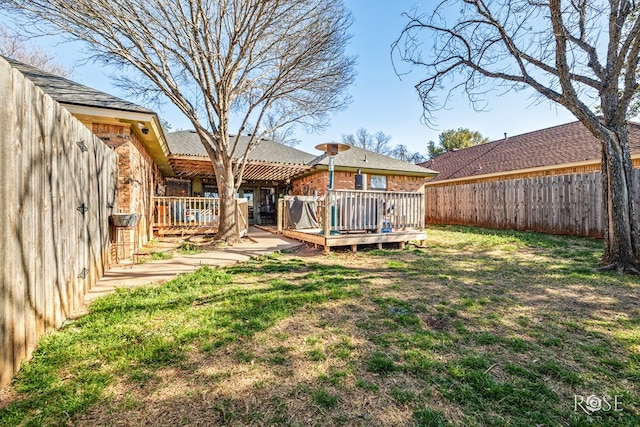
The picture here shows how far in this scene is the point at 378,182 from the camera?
13.4 meters

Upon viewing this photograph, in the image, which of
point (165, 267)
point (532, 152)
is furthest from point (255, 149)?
point (532, 152)

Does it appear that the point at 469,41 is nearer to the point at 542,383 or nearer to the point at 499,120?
the point at 499,120

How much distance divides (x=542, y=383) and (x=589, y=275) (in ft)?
12.2

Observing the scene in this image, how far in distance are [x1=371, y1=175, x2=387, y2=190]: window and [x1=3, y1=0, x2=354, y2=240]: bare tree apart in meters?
5.44

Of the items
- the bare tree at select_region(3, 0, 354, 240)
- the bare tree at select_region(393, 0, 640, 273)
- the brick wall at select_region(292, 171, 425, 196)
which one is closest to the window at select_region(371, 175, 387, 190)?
the brick wall at select_region(292, 171, 425, 196)

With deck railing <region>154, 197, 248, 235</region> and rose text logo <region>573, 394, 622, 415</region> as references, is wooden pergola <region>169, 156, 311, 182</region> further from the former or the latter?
rose text logo <region>573, 394, 622, 415</region>

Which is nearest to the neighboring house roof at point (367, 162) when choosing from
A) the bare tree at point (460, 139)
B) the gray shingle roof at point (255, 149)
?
the gray shingle roof at point (255, 149)

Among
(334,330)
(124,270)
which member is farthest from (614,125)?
(124,270)

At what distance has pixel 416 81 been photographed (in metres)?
6.20

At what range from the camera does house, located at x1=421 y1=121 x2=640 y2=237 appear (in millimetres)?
8219

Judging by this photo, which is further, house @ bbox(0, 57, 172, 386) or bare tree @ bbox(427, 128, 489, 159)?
bare tree @ bbox(427, 128, 489, 159)

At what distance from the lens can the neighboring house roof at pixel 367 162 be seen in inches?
478

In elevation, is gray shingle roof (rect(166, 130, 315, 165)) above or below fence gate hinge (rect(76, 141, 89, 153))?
above

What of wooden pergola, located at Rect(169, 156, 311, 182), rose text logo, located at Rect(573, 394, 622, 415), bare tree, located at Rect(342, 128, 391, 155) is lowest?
rose text logo, located at Rect(573, 394, 622, 415)
